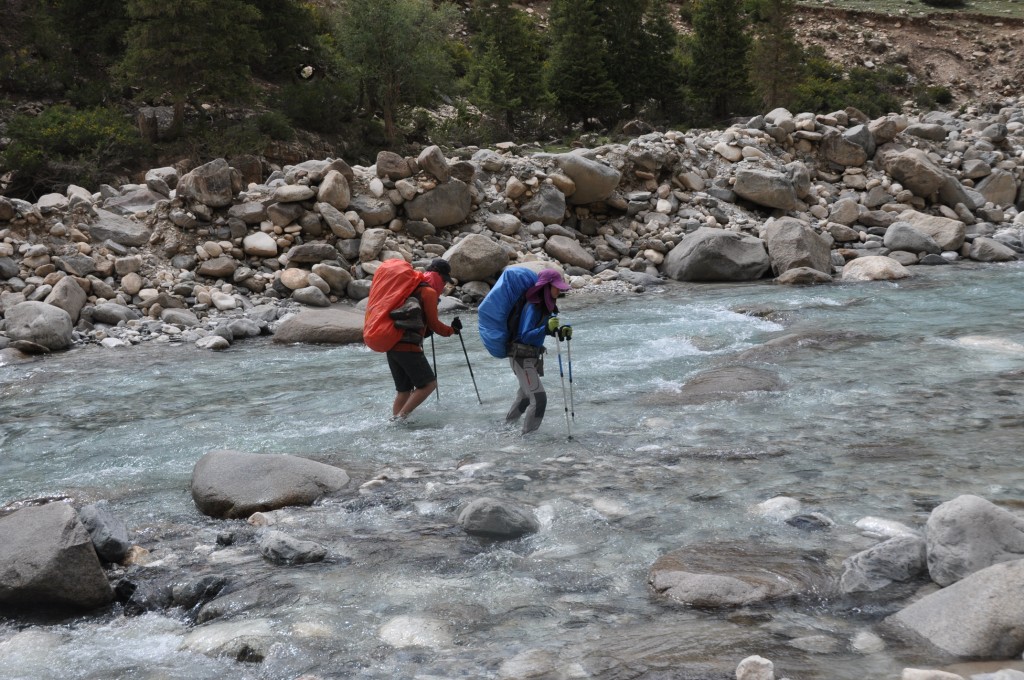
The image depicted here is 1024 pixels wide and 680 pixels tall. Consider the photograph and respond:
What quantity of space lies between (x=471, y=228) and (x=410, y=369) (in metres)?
9.88

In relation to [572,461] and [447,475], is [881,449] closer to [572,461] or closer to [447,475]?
[572,461]

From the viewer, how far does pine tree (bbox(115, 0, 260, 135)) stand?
26.5m

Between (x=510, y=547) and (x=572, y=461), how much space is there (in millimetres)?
1729

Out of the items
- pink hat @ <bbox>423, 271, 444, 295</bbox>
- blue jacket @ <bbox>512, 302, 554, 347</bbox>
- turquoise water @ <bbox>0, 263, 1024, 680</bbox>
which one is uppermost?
pink hat @ <bbox>423, 271, 444, 295</bbox>

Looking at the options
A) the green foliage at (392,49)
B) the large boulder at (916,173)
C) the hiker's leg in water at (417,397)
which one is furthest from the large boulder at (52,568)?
the green foliage at (392,49)

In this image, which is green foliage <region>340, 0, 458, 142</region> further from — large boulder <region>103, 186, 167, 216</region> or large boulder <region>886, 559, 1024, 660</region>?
large boulder <region>886, 559, 1024, 660</region>

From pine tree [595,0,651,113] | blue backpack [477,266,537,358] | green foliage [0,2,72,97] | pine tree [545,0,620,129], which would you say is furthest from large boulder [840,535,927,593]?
pine tree [595,0,651,113]

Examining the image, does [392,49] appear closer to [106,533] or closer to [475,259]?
[475,259]

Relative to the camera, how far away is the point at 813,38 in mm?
59500

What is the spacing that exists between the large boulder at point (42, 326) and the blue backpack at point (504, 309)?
8091 millimetres

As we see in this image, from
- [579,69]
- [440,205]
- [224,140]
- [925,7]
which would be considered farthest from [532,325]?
[925,7]

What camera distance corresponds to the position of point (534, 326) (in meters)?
7.33

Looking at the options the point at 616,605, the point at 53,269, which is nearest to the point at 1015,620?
the point at 616,605

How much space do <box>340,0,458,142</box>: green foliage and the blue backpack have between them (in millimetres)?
25996
